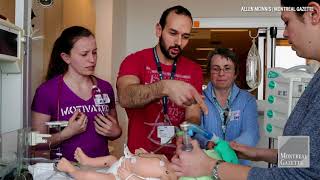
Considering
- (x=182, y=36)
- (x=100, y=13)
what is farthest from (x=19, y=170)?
(x=100, y=13)

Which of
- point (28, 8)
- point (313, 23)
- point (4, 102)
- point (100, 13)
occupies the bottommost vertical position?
point (4, 102)

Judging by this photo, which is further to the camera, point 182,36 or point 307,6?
point 182,36

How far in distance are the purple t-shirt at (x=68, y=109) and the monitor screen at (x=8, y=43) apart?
0.39 metres

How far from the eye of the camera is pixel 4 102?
1305mm

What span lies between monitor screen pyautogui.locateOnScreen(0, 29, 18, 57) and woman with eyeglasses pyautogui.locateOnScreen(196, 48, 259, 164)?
888 mm

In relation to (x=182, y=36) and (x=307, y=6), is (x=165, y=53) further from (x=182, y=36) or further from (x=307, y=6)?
(x=307, y=6)

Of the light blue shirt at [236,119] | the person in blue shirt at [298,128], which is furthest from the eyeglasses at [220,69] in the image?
the person in blue shirt at [298,128]

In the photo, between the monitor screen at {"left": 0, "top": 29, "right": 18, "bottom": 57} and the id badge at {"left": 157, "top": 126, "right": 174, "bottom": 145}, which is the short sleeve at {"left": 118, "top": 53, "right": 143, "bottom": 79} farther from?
the monitor screen at {"left": 0, "top": 29, "right": 18, "bottom": 57}

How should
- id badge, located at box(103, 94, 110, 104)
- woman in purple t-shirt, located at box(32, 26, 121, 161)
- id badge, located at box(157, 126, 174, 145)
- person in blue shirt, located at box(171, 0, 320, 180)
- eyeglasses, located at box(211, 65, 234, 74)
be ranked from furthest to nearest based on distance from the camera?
1. eyeglasses, located at box(211, 65, 234, 74)
2. id badge, located at box(103, 94, 110, 104)
3. woman in purple t-shirt, located at box(32, 26, 121, 161)
4. id badge, located at box(157, 126, 174, 145)
5. person in blue shirt, located at box(171, 0, 320, 180)

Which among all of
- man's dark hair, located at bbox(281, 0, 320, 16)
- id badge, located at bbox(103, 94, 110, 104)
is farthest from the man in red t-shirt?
man's dark hair, located at bbox(281, 0, 320, 16)

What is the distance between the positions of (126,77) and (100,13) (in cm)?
201

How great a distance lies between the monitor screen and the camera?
115 centimetres

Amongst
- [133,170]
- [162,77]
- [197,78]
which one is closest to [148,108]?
[162,77]

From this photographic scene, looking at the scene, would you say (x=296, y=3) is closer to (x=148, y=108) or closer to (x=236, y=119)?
(x=148, y=108)
